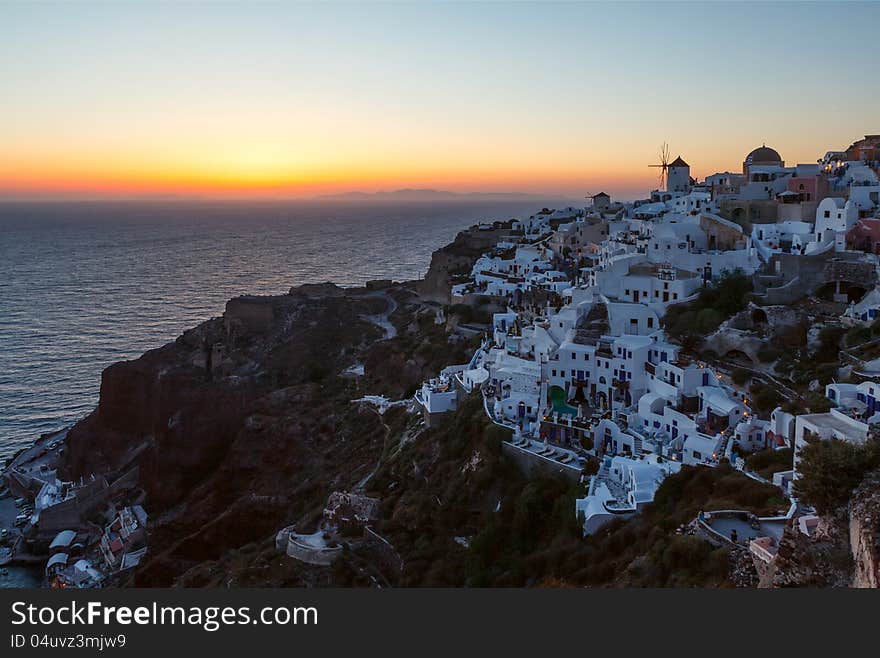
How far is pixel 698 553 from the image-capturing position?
1548 cm

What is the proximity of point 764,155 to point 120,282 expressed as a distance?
82607 mm

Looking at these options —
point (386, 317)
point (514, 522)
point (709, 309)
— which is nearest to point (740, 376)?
point (709, 309)

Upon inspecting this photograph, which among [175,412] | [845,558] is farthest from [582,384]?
[175,412]

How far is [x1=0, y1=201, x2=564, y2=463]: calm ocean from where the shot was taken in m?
53.8

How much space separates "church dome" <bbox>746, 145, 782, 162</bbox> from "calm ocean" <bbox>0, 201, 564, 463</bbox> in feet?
156

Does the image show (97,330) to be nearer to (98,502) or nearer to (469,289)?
(98,502)

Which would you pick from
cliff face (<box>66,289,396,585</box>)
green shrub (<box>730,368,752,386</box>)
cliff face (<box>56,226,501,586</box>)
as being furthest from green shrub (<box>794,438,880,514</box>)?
cliff face (<box>66,289,396,585</box>)

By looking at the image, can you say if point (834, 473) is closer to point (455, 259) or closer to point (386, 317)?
point (386, 317)

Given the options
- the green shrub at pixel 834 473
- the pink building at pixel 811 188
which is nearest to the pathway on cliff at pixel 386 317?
the pink building at pixel 811 188

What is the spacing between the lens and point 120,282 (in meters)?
99.0

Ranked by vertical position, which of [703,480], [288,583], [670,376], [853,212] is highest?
[853,212]

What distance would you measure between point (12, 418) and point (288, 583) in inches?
1346

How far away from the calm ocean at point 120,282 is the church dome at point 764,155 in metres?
47.4

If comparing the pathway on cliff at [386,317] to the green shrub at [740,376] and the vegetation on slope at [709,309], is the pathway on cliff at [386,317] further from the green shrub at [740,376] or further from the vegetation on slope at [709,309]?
the green shrub at [740,376]
